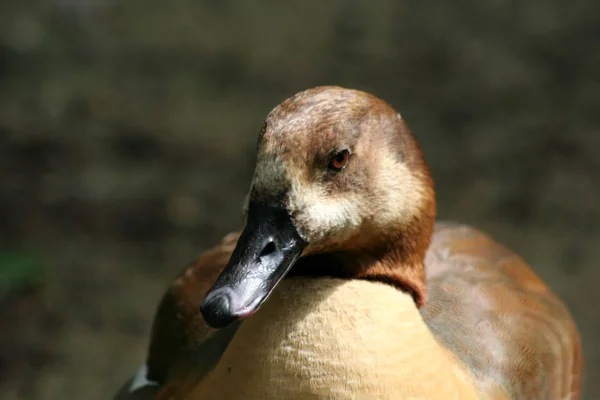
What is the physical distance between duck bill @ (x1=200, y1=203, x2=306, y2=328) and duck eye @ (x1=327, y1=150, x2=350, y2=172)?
0.13 m

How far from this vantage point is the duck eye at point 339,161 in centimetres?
150

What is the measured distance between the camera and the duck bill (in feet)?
4.60

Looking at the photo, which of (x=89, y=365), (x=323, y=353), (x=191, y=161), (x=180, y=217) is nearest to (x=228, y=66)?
(x=191, y=161)

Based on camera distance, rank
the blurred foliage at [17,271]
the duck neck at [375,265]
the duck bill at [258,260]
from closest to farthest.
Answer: the duck bill at [258,260] → the duck neck at [375,265] → the blurred foliage at [17,271]

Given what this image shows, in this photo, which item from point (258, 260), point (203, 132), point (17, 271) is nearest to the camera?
point (258, 260)

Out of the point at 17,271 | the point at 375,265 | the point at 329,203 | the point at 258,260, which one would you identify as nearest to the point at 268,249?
the point at 258,260

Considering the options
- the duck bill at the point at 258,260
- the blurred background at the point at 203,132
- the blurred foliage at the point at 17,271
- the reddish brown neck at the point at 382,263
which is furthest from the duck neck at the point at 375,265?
the blurred foliage at the point at 17,271

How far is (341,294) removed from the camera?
1.55m

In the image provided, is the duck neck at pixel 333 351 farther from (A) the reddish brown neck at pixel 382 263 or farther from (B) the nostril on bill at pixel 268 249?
(B) the nostril on bill at pixel 268 249

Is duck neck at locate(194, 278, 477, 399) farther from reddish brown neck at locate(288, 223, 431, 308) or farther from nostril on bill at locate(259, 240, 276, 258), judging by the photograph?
nostril on bill at locate(259, 240, 276, 258)

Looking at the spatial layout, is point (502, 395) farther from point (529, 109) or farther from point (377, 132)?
point (529, 109)

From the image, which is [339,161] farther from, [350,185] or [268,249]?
[268,249]

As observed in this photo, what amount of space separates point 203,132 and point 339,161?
2.68m

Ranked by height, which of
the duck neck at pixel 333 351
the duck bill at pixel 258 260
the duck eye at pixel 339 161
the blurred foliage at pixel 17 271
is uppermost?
the duck eye at pixel 339 161
